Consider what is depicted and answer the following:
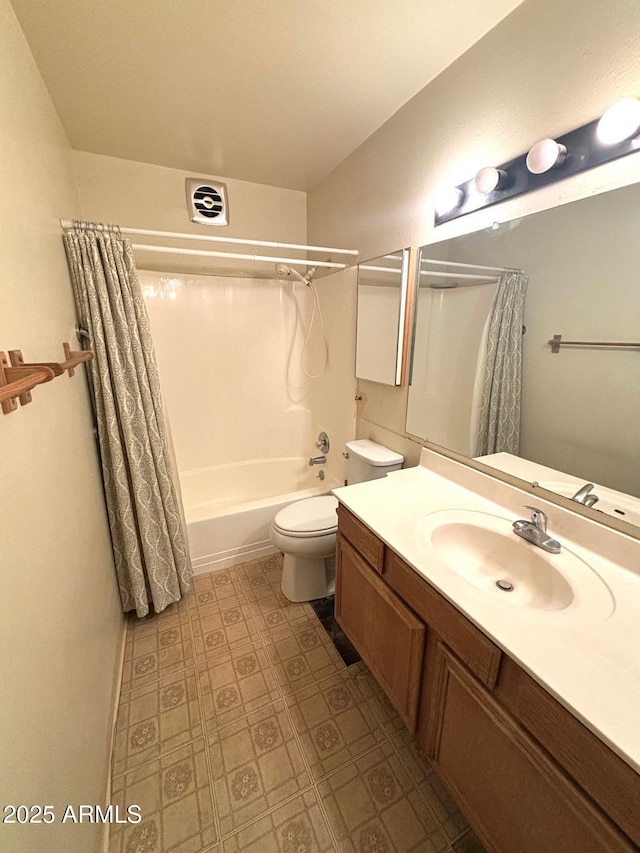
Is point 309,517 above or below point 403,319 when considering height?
below

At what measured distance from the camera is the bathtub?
2018 millimetres

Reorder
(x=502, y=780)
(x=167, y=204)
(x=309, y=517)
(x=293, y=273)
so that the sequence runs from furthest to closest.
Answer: (x=293, y=273), (x=167, y=204), (x=309, y=517), (x=502, y=780)

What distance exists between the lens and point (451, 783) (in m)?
0.88

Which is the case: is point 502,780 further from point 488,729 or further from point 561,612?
point 561,612

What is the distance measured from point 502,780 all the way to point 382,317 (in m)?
1.70

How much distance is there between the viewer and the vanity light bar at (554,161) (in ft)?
2.62

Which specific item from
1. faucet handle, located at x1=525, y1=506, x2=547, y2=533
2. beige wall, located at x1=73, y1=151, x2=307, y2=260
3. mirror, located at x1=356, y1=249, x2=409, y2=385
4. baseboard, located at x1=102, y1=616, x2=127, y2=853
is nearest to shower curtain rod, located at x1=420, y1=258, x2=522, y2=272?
mirror, located at x1=356, y1=249, x2=409, y2=385

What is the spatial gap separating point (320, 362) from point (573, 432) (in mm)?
1748

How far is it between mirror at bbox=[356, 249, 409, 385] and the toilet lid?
77 cm

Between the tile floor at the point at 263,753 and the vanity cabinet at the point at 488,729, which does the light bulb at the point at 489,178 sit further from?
the tile floor at the point at 263,753

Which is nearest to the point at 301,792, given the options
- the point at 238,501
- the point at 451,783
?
the point at 451,783

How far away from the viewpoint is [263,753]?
116 cm

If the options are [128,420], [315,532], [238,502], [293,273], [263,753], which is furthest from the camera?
[238,502]

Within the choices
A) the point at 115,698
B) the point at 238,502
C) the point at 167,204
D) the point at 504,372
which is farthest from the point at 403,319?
the point at 115,698
